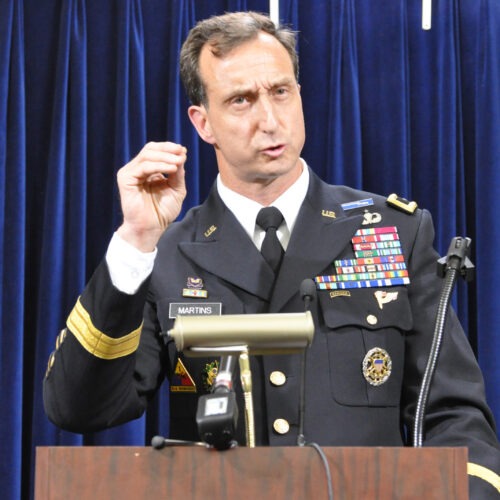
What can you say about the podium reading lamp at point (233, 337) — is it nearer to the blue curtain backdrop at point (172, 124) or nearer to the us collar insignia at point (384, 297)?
the us collar insignia at point (384, 297)

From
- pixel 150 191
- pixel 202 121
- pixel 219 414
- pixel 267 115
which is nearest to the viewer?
pixel 219 414

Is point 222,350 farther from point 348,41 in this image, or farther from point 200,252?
point 348,41

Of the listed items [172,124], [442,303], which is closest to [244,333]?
[442,303]

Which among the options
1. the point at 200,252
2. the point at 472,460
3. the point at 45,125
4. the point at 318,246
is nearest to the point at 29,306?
the point at 45,125

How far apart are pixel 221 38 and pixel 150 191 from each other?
1.64 ft

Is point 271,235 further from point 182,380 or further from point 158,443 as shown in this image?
point 158,443

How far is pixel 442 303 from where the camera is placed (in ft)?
Answer: 4.83

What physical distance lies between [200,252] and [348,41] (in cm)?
124

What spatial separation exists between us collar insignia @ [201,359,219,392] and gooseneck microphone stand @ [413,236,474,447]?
1.88 feet

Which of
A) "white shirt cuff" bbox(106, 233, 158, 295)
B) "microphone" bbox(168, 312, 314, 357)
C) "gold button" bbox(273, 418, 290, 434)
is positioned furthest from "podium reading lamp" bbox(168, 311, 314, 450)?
"gold button" bbox(273, 418, 290, 434)

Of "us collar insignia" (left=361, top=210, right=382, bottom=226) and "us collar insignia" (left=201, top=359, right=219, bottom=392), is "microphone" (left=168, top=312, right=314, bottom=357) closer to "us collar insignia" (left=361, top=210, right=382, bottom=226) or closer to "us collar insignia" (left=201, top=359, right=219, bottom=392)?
"us collar insignia" (left=201, top=359, right=219, bottom=392)

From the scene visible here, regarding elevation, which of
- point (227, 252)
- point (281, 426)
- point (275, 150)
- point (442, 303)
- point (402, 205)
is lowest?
point (281, 426)

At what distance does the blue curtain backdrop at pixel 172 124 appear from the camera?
2.88 m

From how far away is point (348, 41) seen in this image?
303 cm
